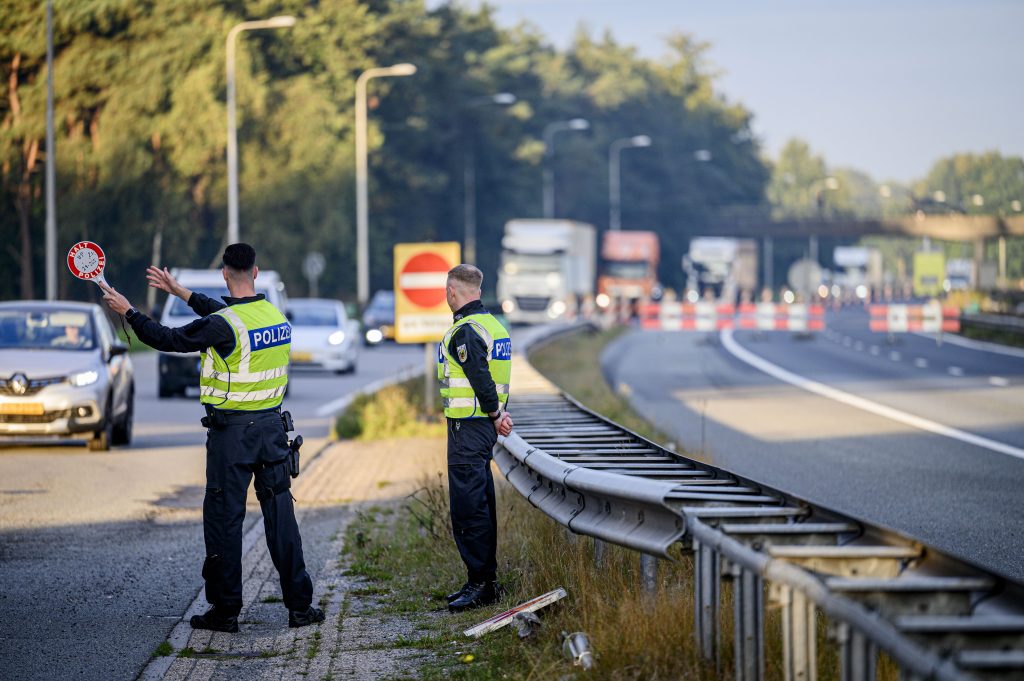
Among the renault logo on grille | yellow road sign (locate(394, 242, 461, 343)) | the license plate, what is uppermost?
yellow road sign (locate(394, 242, 461, 343))

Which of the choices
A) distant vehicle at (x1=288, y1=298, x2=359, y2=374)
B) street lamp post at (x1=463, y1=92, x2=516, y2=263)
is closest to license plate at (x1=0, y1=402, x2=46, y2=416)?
distant vehicle at (x1=288, y1=298, x2=359, y2=374)

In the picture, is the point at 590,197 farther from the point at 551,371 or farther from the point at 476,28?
the point at 551,371

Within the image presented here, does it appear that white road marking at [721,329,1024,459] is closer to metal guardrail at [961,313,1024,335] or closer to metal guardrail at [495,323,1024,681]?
metal guardrail at [961,313,1024,335]

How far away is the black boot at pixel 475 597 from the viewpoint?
337 inches

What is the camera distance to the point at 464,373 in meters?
8.80

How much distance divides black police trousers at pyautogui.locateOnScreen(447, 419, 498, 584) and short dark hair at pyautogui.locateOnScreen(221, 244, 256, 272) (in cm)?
132

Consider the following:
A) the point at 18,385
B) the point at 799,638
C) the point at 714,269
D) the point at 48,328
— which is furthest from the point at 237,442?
the point at 714,269

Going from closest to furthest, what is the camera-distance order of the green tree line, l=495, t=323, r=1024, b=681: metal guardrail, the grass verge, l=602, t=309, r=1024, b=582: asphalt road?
1. l=495, t=323, r=1024, b=681: metal guardrail
2. l=602, t=309, r=1024, b=582: asphalt road
3. the grass verge
4. the green tree line

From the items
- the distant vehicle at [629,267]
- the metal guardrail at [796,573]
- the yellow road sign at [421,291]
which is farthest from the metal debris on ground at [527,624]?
the distant vehicle at [629,267]

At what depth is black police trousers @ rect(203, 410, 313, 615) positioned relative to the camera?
333 inches

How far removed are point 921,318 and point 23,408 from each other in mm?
33658

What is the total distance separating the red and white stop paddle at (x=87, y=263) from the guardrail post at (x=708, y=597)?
3.63 m

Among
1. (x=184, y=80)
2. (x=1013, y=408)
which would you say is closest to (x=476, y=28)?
(x=184, y=80)

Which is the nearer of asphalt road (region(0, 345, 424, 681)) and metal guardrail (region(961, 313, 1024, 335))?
asphalt road (region(0, 345, 424, 681))
